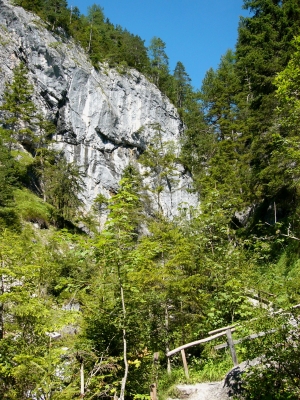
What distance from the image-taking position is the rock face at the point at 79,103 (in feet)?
115

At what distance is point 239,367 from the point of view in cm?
567

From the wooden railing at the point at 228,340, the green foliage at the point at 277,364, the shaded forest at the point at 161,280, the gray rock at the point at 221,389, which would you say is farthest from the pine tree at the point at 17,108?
the green foliage at the point at 277,364

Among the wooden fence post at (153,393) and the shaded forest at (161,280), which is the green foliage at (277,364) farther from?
the wooden fence post at (153,393)

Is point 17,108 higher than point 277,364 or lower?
higher

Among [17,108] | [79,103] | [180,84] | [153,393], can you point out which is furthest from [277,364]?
[180,84]

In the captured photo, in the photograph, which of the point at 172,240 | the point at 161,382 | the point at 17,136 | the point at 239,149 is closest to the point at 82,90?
the point at 17,136

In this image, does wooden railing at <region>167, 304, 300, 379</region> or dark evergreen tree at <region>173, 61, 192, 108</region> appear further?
dark evergreen tree at <region>173, 61, 192, 108</region>

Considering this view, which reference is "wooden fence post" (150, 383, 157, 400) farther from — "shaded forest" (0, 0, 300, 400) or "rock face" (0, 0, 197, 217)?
"rock face" (0, 0, 197, 217)

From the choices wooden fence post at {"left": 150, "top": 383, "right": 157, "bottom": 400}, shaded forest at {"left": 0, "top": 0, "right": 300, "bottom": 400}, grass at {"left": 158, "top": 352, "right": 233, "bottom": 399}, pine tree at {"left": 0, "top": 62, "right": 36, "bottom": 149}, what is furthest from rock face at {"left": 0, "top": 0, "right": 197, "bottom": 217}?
wooden fence post at {"left": 150, "top": 383, "right": 157, "bottom": 400}

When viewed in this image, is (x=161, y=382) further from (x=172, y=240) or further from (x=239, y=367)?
(x=172, y=240)

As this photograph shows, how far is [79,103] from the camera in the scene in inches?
1437

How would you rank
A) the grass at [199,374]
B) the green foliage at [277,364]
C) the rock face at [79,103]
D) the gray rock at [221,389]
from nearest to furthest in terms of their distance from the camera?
the green foliage at [277,364], the gray rock at [221,389], the grass at [199,374], the rock face at [79,103]

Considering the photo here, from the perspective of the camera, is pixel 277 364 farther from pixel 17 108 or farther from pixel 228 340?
pixel 17 108

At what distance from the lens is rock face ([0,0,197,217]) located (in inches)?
1378
